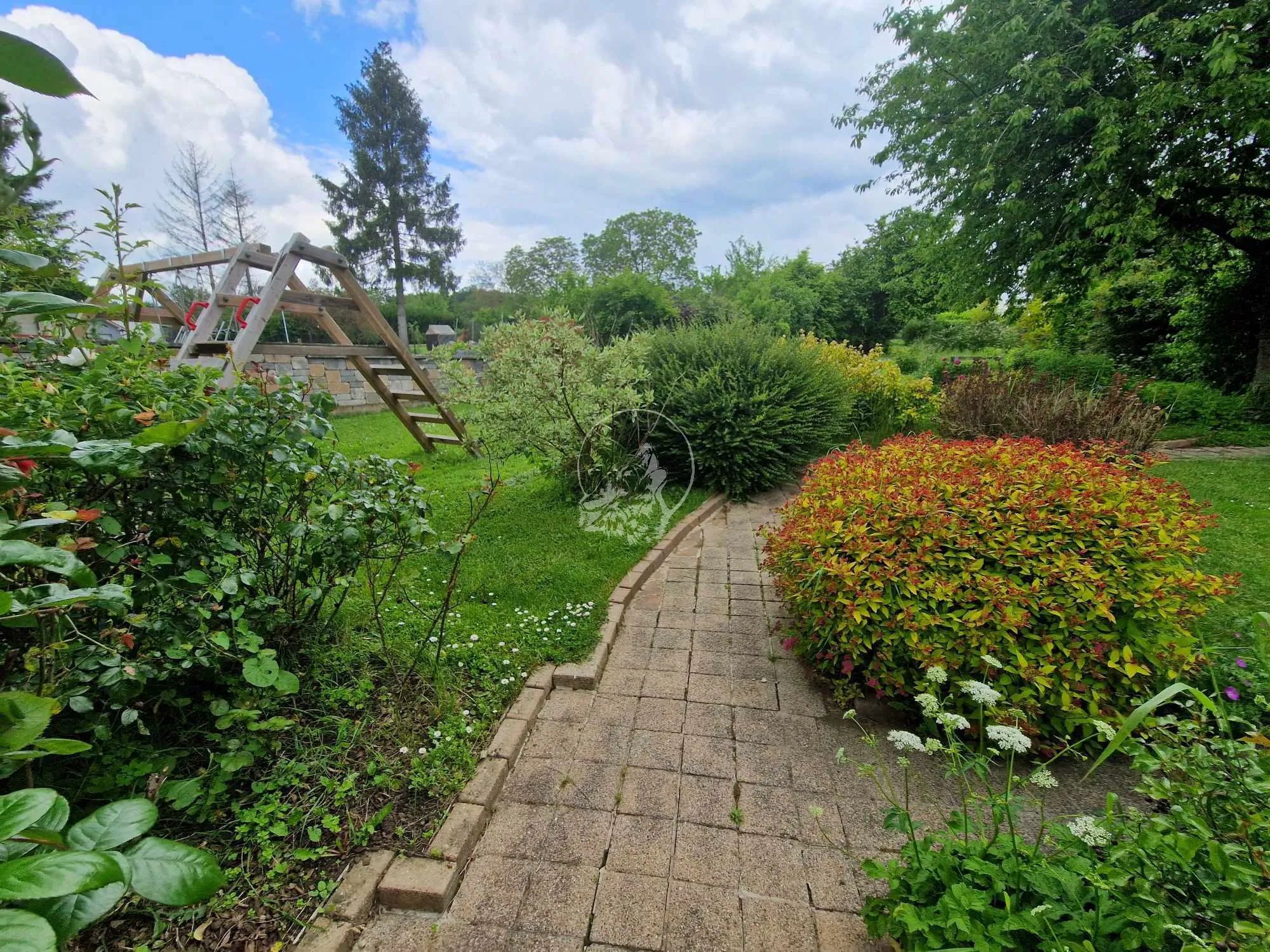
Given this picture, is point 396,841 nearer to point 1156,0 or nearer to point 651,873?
point 651,873

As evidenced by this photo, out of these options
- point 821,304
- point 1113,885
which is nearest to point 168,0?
point 1113,885

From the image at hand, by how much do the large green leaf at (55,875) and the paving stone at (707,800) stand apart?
1.45 metres

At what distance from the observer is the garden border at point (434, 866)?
4.13 feet

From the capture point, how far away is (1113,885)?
1.00 metres

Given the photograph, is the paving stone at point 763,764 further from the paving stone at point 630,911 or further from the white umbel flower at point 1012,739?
the white umbel flower at point 1012,739

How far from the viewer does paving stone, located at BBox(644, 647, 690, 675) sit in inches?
93.7

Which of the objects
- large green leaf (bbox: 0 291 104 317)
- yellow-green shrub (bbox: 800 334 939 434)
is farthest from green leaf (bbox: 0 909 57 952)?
yellow-green shrub (bbox: 800 334 939 434)

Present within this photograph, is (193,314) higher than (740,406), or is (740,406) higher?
(193,314)

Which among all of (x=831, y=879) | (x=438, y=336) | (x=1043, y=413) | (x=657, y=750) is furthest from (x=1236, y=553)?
(x=438, y=336)

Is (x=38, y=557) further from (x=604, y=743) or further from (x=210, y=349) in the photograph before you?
(x=210, y=349)

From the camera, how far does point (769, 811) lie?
1.64 metres

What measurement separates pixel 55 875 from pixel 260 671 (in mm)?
1067

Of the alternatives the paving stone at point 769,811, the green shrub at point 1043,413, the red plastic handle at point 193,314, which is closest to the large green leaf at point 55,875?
the paving stone at point 769,811

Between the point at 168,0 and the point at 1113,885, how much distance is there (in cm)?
326
